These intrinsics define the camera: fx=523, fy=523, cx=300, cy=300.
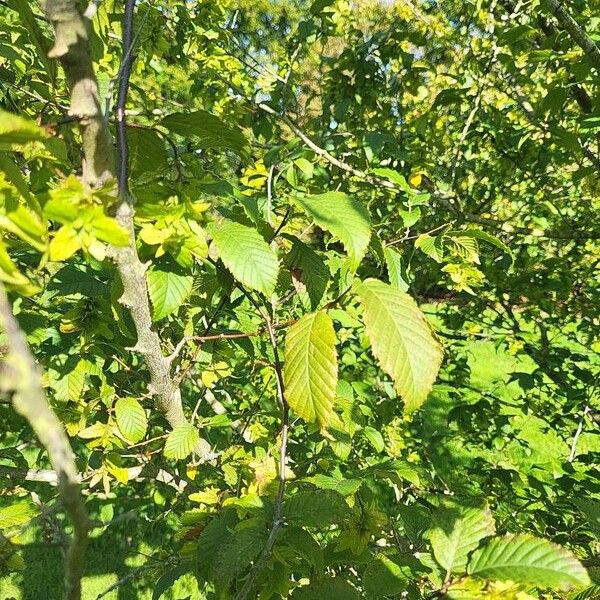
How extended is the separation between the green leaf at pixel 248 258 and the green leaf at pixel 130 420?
69 cm

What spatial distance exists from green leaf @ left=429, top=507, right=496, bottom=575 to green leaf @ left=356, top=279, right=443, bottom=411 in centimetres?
31

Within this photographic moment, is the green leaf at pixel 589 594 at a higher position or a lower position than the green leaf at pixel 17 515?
higher

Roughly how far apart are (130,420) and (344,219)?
88 centimetres

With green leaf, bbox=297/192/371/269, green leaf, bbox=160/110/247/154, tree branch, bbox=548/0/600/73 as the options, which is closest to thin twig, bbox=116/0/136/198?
green leaf, bbox=160/110/247/154

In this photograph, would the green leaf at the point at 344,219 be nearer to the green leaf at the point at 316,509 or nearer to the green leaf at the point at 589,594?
the green leaf at the point at 316,509

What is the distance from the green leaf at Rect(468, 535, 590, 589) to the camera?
0.80m

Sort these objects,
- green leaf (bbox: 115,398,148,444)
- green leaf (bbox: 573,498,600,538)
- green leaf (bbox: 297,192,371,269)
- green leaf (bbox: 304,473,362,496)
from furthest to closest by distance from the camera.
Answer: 1. green leaf (bbox: 115,398,148,444)
2. green leaf (bbox: 304,473,362,496)
3. green leaf (bbox: 573,498,600,538)
4. green leaf (bbox: 297,192,371,269)

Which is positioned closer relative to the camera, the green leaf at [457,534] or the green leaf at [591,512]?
the green leaf at [457,534]

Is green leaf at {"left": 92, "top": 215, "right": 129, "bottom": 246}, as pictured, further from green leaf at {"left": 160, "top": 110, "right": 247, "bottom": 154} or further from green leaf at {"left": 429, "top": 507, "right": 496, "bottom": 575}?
green leaf at {"left": 429, "top": 507, "right": 496, "bottom": 575}

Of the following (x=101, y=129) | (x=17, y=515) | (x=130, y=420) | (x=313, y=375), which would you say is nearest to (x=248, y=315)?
(x=130, y=420)

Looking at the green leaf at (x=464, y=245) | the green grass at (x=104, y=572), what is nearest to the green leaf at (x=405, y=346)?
the green leaf at (x=464, y=245)

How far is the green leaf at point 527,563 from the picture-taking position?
802 mm

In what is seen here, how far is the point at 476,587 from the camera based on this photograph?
34.5 inches

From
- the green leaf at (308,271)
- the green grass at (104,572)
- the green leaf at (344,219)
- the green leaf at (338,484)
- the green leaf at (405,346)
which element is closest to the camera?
the green leaf at (405,346)
